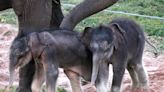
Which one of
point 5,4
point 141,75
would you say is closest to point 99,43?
point 141,75

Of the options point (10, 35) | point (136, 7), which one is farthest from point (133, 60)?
point (136, 7)

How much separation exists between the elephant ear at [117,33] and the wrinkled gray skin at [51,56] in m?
0.25

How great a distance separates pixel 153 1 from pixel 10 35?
3.94 meters

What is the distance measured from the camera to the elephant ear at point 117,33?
510cm

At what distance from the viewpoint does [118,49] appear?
5160mm

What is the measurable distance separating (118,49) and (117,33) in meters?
0.14

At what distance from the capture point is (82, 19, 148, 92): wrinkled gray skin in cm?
490

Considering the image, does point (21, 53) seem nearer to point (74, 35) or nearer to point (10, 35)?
point (74, 35)

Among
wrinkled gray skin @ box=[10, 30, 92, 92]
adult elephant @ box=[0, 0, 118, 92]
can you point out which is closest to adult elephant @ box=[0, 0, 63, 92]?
adult elephant @ box=[0, 0, 118, 92]

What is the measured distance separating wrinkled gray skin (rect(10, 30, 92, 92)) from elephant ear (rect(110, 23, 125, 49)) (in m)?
0.25

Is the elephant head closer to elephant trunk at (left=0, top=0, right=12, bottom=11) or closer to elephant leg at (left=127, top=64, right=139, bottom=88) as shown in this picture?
elephant leg at (left=127, top=64, right=139, bottom=88)

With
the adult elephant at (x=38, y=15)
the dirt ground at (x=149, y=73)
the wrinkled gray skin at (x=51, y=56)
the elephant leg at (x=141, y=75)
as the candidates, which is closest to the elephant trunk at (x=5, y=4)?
the adult elephant at (x=38, y=15)

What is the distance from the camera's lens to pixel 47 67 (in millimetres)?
4680

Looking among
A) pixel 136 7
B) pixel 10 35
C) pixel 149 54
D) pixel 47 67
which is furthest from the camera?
pixel 136 7
